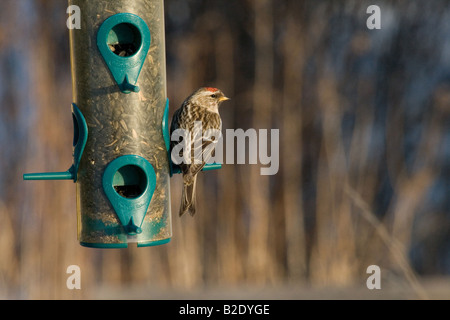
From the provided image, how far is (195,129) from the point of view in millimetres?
4168

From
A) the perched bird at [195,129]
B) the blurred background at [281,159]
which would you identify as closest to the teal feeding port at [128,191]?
the perched bird at [195,129]

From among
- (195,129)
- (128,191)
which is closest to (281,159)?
(195,129)

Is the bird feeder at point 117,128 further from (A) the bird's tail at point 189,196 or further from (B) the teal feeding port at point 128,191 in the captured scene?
(A) the bird's tail at point 189,196

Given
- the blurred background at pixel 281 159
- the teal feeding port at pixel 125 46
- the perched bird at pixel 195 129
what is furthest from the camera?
the blurred background at pixel 281 159

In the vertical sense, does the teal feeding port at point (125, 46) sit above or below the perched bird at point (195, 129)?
above

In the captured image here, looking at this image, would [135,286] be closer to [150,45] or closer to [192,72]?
[192,72]

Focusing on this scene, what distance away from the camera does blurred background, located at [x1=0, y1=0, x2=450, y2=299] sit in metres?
6.46

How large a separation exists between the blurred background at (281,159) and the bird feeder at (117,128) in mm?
2723

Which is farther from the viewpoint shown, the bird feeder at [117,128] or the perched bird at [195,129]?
the perched bird at [195,129]

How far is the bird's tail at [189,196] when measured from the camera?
3984 millimetres

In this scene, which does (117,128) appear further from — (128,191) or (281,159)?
(281,159)

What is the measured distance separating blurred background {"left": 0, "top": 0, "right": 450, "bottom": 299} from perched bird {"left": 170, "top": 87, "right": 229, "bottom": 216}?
2.39 m

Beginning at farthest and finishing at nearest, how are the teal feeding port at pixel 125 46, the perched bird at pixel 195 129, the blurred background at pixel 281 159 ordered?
the blurred background at pixel 281 159
the perched bird at pixel 195 129
the teal feeding port at pixel 125 46

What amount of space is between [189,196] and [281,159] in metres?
3.51
